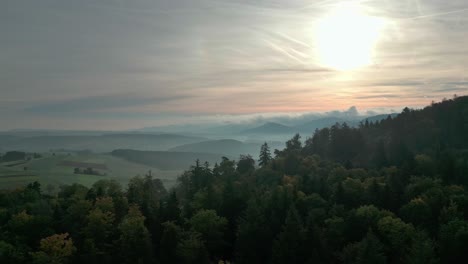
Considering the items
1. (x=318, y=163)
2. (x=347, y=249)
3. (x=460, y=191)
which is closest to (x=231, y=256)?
(x=347, y=249)

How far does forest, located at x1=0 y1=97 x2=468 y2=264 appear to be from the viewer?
211 feet

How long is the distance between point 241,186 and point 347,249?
4611 cm

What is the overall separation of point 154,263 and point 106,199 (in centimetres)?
2805

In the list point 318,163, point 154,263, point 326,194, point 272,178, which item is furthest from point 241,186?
point 154,263

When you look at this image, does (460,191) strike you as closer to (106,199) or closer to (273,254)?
(273,254)

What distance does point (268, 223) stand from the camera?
7725cm

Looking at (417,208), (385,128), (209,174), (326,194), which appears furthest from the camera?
(385,128)

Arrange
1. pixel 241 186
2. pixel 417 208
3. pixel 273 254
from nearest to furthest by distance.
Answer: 1. pixel 273 254
2. pixel 417 208
3. pixel 241 186

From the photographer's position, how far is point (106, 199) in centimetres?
8825

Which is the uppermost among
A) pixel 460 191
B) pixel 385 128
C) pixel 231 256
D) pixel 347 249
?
pixel 385 128

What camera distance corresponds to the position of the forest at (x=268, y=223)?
64250 mm

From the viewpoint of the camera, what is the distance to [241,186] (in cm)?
10712

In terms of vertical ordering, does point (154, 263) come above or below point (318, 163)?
below

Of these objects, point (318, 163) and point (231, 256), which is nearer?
point (231, 256)
